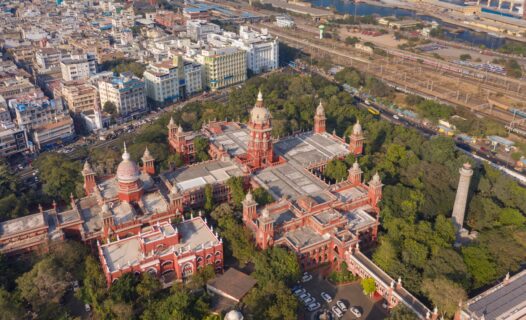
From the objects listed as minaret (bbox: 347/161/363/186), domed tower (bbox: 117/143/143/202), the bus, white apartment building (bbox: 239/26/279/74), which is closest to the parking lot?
minaret (bbox: 347/161/363/186)

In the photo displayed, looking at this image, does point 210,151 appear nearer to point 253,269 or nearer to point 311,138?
point 311,138

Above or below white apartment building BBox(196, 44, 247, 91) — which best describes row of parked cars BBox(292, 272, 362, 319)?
below

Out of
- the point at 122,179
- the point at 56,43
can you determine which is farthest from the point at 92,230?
the point at 56,43

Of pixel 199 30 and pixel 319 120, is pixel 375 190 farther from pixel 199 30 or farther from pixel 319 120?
pixel 199 30

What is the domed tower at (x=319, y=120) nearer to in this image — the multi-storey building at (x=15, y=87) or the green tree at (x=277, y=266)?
the green tree at (x=277, y=266)

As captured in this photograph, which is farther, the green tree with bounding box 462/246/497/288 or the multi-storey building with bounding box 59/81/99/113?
the multi-storey building with bounding box 59/81/99/113

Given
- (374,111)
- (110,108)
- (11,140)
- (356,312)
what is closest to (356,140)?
(356,312)

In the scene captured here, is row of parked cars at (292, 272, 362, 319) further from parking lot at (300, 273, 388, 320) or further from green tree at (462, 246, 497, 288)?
green tree at (462, 246, 497, 288)

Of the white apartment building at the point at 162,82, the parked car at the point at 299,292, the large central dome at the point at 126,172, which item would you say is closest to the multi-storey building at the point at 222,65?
the white apartment building at the point at 162,82
